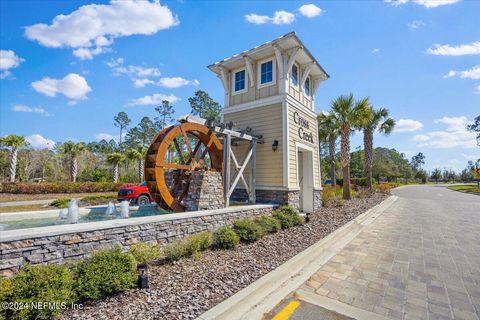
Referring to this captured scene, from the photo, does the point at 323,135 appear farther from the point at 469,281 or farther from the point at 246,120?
the point at 469,281

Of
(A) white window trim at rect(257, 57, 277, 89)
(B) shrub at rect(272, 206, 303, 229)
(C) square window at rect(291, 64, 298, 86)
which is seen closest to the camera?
(B) shrub at rect(272, 206, 303, 229)

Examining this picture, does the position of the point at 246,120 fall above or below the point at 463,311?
above

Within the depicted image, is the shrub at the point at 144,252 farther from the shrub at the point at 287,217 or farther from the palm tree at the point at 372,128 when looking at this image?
the palm tree at the point at 372,128

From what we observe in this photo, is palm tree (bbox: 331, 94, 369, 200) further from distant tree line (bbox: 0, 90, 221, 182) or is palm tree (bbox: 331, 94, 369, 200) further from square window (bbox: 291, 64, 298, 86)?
distant tree line (bbox: 0, 90, 221, 182)

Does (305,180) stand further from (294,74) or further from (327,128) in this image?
(327,128)

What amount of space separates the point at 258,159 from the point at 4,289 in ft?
23.9

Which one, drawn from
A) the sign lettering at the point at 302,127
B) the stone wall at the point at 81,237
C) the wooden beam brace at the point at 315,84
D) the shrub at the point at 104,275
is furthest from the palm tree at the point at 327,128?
the shrub at the point at 104,275

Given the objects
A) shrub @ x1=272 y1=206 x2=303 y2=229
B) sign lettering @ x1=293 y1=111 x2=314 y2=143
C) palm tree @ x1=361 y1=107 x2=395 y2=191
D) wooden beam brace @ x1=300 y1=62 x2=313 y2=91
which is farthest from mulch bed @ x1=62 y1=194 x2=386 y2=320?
palm tree @ x1=361 y1=107 x2=395 y2=191

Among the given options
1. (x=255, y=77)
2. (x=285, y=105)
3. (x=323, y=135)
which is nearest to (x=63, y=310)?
(x=285, y=105)

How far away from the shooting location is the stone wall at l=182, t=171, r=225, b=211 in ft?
19.5

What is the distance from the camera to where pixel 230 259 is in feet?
13.7

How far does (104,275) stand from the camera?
9.26ft

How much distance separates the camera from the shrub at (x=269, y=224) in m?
5.84

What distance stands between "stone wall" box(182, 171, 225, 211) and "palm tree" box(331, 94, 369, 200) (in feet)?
35.0
